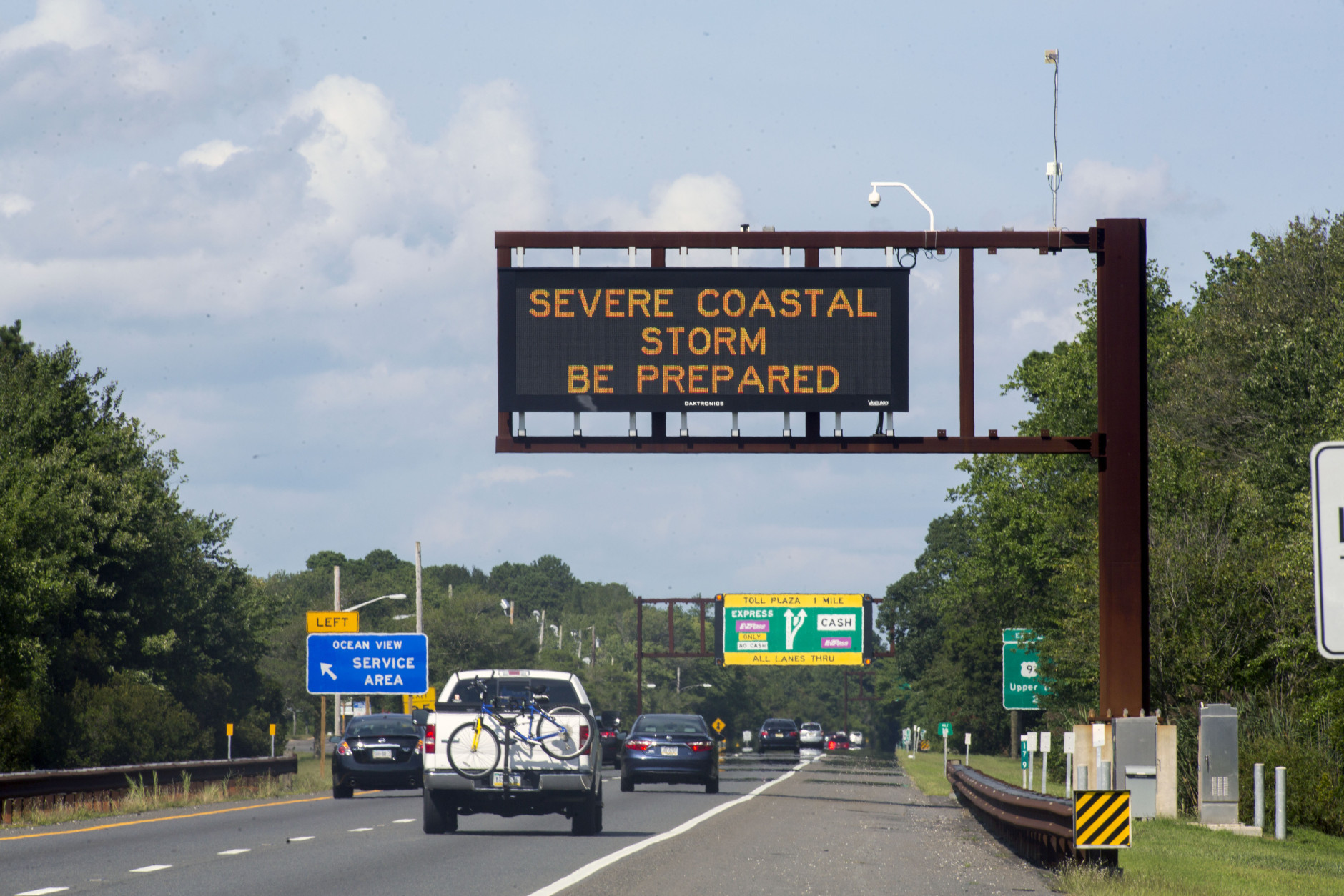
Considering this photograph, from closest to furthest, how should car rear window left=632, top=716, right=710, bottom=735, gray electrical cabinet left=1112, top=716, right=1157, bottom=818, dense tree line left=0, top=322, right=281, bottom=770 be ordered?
gray electrical cabinet left=1112, top=716, right=1157, bottom=818, car rear window left=632, top=716, right=710, bottom=735, dense tree line left=0, top=322, right=281, bottom=770

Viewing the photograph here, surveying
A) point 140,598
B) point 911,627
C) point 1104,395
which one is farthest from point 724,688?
point 1104,395

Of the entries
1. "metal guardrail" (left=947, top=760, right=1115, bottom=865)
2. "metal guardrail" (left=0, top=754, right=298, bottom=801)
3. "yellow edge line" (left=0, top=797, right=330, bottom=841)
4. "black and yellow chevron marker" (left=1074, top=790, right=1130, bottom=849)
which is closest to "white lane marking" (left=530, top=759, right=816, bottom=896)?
"metal guardrail" (left=947, top=760, right=1115, bottom=865)

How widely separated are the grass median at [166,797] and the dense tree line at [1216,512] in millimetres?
18444

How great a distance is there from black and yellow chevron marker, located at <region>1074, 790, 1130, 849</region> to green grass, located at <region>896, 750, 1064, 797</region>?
14.1 metres

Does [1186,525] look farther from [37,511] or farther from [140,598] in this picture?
[140,598]

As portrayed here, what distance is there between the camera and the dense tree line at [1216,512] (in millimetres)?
34188

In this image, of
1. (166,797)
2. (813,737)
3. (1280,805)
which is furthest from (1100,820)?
(813,737)

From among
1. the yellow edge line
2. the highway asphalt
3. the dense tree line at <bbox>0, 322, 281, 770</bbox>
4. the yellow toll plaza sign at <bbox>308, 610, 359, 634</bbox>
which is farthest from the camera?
the yellow toll plaza sign at <bbox>308, 610, 359, 634</bbox>

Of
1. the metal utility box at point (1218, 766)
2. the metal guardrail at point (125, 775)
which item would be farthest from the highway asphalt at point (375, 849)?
the metal utility box at point (1218, 766)

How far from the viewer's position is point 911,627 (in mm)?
126125

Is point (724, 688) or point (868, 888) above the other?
point (868, 888)

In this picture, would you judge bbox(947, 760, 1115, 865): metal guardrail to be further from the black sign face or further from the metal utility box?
the black sign face

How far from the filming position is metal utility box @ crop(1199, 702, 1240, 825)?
25594 mm

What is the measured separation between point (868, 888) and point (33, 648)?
37328 millimetres
